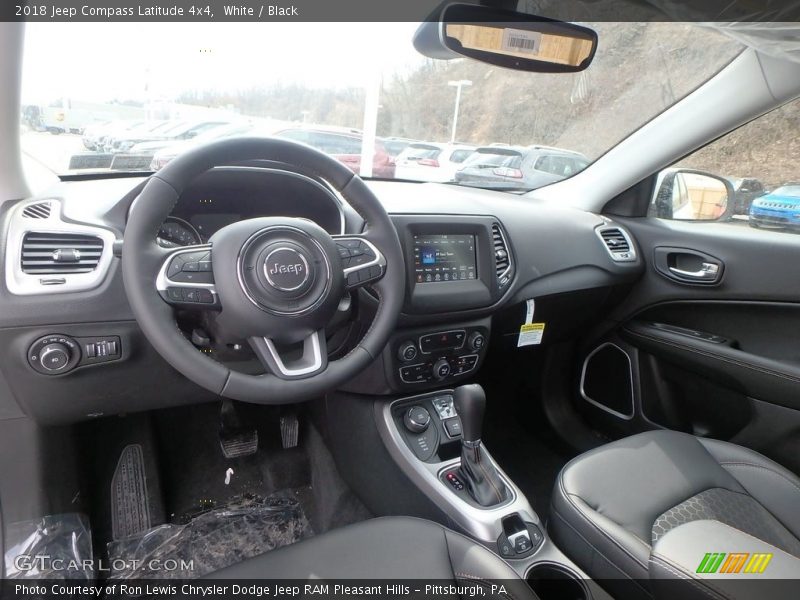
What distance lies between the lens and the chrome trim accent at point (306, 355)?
1.24m

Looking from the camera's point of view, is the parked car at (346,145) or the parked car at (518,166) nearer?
the parked car at (346,145)

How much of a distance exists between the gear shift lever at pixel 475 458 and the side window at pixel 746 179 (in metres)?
1.30

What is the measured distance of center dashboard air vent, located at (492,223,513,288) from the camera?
2043 millimetres

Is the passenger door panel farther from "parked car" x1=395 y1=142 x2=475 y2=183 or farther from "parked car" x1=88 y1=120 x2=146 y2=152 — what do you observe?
"parked car" x1=88 y1=120 x2=146 y2=152

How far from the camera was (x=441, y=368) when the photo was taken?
199 cm

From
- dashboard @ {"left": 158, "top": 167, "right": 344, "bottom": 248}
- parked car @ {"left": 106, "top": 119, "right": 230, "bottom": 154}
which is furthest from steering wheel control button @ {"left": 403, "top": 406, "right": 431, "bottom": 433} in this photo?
parked car @ {"left": 106, "top": 119, "right": 230, "bottom": 154}

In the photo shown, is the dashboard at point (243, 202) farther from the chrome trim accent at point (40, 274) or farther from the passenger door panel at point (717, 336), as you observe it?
the passenger door panel at point (717, 336)

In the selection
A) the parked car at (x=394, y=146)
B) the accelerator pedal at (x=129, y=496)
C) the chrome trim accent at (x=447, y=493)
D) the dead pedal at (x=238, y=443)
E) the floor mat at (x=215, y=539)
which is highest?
the parked car at (x=394, y=146)

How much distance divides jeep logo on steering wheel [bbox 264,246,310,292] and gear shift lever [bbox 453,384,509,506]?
798 millimetres

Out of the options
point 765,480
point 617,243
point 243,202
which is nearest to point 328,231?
point 243,202

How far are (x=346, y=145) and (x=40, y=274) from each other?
111 cm

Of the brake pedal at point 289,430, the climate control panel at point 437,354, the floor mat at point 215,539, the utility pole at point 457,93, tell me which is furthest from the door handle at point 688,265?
the floor mat at point 215,539

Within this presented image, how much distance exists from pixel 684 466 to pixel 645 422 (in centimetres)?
84

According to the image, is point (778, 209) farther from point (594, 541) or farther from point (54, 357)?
point (54, 357)
